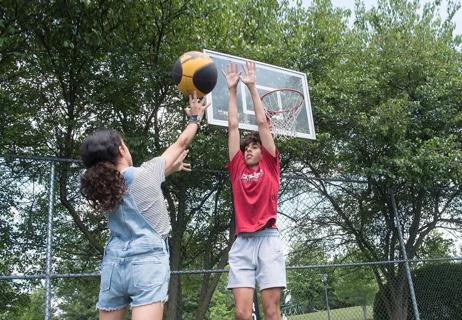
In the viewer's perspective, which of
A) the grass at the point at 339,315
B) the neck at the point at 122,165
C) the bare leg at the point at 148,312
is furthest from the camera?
the grass at the point at 339,315

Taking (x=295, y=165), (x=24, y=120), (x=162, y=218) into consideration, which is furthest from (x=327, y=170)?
(x=162, y=218)

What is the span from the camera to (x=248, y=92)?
5.77 meters

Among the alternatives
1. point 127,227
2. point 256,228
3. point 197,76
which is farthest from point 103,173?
point 197,76

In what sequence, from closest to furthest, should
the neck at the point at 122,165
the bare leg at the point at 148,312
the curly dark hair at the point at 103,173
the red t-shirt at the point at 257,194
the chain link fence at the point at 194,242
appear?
the bare leg at the point at 148,312 → the curly dark hair at the point at 103,173 → the neck at the point at 122,165 → the red t-shirt at the point at 257,194 → the chain link fence at the point at 194,242

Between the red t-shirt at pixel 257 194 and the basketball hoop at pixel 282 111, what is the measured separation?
184 centimetres

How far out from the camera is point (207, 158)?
285 inches

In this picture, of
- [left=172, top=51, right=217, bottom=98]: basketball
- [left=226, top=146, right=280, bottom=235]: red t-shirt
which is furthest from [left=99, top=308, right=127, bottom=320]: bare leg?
[left=172, top=51, right=217, bottom=98]: basketball

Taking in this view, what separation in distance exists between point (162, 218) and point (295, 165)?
21.4 ft

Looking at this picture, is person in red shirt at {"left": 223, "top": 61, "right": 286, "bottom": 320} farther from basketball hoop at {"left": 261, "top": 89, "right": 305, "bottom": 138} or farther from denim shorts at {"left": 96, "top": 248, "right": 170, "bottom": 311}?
A: basketball hoop at {"left": 261, "top": 89, "right": 305, "bottom": 138}

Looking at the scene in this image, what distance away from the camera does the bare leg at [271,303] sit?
3363 millimetres

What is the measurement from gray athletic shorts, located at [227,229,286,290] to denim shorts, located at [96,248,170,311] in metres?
1.19

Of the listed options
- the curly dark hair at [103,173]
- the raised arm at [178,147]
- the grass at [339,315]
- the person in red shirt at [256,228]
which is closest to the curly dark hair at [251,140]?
the person in red shirt at [256,228]

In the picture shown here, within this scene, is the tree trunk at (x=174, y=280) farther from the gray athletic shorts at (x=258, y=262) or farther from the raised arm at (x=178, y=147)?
the raised arm at (x=178, y=147)

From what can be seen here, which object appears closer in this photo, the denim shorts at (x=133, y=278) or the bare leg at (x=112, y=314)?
the denim shorts at (x=133, y=278)
